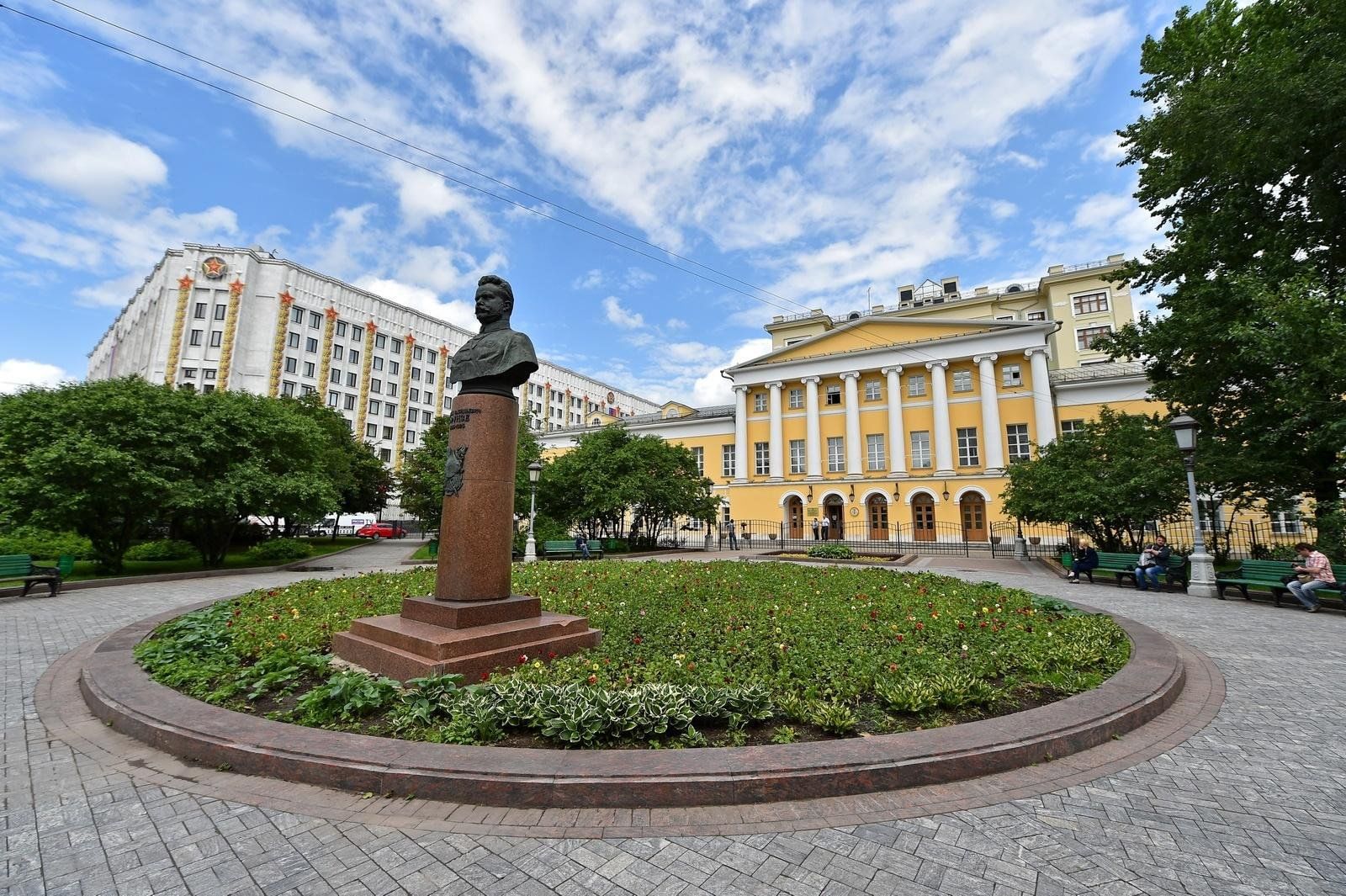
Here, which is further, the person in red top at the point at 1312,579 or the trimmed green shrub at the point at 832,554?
the trimmed green shrub at the point at 832,554

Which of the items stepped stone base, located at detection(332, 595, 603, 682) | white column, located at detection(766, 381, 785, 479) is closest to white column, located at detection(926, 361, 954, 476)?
white column, located at detection(766, 381, 785, 479)

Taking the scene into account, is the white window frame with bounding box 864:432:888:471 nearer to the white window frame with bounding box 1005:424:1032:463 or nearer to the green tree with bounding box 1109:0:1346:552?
the white window frame with bounding box 1005:424:1032:463

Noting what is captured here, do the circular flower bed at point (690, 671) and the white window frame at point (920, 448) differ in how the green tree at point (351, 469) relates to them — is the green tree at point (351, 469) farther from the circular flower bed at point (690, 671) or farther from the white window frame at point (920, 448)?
the white window frame at point (920, 448)

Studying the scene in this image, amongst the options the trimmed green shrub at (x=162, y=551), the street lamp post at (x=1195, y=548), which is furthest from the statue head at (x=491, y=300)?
the trimmed green shrub at (x=162, y=551)

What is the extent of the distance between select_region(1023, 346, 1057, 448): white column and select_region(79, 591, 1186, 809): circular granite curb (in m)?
34.5

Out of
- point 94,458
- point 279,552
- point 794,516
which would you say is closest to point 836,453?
point 794,516

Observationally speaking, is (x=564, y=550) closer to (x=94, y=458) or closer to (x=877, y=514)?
(x=94, y=458)

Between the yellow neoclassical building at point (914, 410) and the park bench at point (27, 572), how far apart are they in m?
32.6

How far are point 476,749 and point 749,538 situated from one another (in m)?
33.5

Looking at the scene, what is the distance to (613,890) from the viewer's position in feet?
8.41

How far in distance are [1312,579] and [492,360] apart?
48.0 ft

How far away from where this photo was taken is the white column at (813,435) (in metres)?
39.8

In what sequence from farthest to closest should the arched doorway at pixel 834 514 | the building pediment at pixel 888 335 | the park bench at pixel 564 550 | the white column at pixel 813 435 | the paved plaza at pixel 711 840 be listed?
1. the white column at pixel 813 435
2. the arched doorway at pixel 834 514
3. the building pediment at pixel 888 335
4. the park bench at pixel 564 550
5. the paved plaza at pixel 711 840

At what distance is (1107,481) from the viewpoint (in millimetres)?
17188
